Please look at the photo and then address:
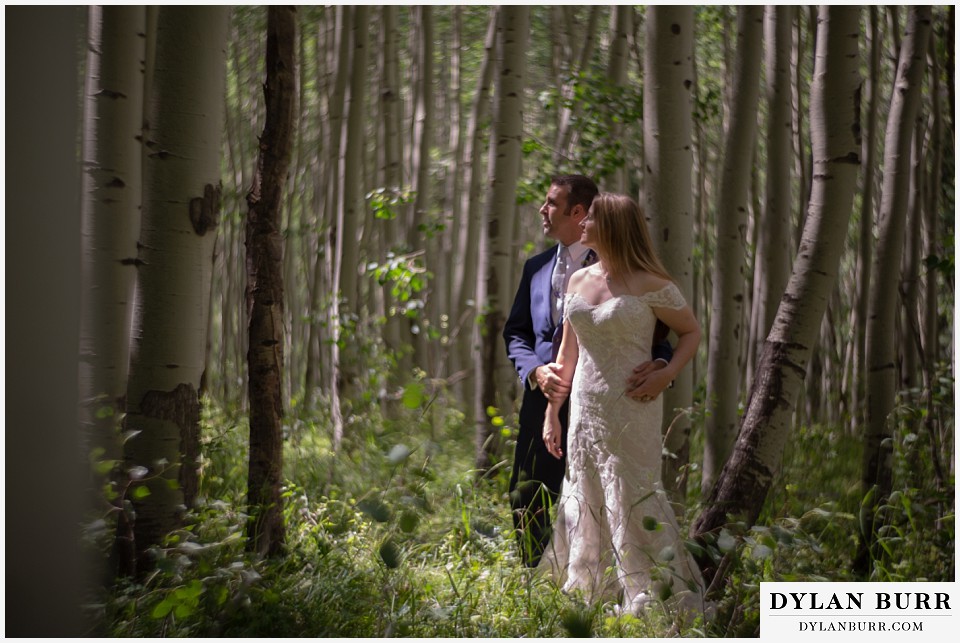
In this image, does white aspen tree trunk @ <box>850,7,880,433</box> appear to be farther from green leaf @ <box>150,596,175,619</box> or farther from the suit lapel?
green leaf @ <box>150,596,175,619</box>

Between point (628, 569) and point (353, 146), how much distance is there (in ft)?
18.8

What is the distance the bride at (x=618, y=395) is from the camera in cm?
364

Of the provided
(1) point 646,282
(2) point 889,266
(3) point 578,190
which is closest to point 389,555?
(1) point 646,282

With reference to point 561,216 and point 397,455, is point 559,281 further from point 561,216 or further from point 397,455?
point 397,455

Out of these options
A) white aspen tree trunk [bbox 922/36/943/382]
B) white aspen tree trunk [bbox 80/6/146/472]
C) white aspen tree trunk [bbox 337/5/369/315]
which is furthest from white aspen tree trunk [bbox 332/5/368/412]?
white aspen tree trunk [bbox 922/36/943/382]

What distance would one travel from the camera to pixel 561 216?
168 inches

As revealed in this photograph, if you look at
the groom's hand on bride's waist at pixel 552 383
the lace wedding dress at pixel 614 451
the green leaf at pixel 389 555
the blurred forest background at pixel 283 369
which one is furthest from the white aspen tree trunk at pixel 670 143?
the green leaf at pixel 389 555

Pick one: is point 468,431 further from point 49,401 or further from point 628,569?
point 49,401

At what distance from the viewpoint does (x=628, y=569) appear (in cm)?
358

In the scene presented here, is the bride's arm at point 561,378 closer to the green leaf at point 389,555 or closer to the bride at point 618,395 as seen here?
the bride at point 618,395

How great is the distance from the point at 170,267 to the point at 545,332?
6.12 feet

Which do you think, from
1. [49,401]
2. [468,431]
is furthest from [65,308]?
[468,431]

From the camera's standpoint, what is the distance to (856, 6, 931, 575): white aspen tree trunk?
4750mm

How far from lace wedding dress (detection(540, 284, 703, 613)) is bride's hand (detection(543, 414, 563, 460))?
24cm
